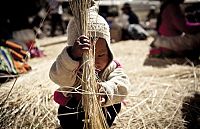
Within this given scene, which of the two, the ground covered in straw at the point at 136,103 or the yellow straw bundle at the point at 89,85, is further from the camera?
the ground covered in straw at the point at 136,103

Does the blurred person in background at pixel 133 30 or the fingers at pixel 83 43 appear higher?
the fingers at pixel 83 43

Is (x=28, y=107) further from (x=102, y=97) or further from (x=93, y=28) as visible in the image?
(x=93, y=28)

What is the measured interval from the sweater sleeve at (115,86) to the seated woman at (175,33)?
239cm

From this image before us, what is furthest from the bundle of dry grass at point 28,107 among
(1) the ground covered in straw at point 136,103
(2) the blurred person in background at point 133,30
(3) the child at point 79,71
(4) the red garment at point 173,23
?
(2) the blurred person in background at point 133,30

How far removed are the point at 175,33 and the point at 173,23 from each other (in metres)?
0.20

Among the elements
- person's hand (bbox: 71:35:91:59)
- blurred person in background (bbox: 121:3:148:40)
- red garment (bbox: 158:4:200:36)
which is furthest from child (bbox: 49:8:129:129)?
blurred person in background (bbox: 121:3:148:40)

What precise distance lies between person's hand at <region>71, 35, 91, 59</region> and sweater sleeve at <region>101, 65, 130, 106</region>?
0.23 m

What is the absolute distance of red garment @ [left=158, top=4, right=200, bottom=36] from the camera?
12.6ft

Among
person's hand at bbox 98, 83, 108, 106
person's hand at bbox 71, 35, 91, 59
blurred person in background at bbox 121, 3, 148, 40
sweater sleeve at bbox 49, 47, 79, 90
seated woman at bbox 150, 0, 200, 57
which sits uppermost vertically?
person's hand at bbox 71, 35, 91, 59

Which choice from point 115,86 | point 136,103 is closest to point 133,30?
point 136,103

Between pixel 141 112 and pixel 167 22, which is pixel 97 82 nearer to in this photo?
pixel 141 112

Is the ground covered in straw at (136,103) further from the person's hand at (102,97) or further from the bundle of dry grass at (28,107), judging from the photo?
the person's hand at (102,97)

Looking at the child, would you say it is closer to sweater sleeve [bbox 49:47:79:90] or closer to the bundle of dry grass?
sweater sleeve [bbox 49:47:79:90]

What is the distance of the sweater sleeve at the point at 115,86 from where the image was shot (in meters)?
1.54
